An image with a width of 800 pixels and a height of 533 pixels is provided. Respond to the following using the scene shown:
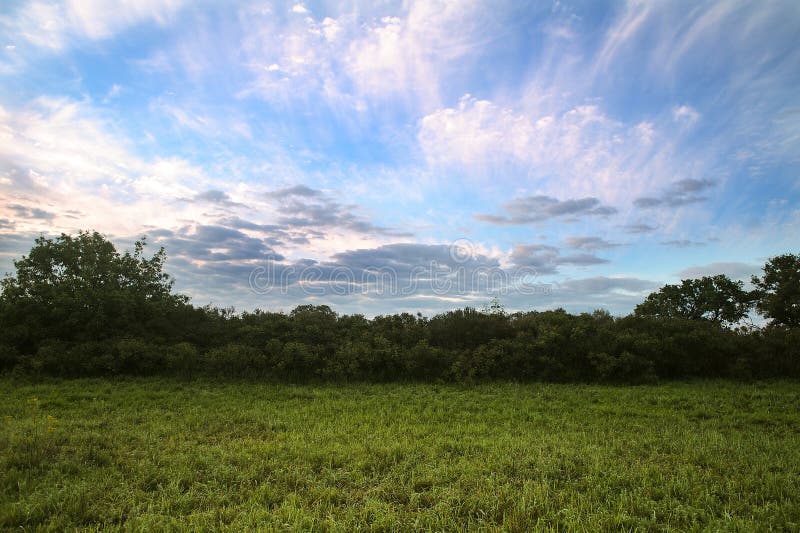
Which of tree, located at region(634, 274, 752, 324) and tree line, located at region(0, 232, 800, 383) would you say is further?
tree, located at region(634, 274, 752, 324)

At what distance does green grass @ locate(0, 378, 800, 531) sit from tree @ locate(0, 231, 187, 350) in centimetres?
623

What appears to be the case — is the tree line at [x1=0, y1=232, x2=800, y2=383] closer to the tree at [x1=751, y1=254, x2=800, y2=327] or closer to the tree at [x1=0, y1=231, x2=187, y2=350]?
the tree at [x1=0, y1=231, x2=187, y2=350]

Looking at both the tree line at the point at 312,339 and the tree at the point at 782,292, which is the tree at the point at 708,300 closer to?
the tree at the point at 782,292

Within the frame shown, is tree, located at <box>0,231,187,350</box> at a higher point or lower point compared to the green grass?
higher

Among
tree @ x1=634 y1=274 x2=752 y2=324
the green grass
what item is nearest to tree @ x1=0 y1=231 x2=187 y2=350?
the green grass

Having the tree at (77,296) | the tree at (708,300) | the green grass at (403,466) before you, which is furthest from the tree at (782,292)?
the tree at (77,296)

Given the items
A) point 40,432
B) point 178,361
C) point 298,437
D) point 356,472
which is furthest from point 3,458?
point 178,361

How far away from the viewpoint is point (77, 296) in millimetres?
17109

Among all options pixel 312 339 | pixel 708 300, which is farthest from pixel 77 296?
pixel 708 300

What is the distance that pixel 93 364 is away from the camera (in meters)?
15.5

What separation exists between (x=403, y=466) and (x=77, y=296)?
54.0 ft

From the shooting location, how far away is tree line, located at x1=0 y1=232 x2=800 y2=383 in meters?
15.5

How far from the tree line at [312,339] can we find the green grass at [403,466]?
4.17 meters

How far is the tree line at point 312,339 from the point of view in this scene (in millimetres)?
15547
